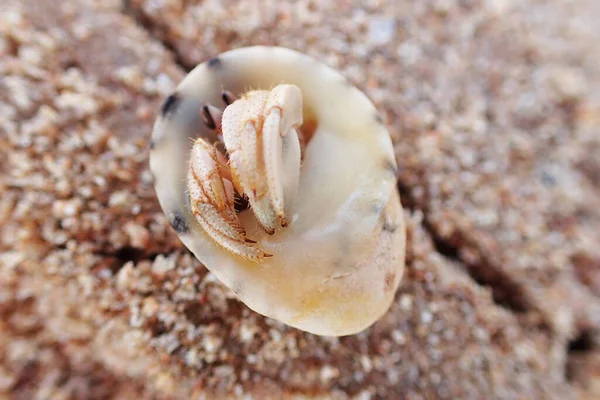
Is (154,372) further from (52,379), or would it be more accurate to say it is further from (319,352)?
(319,352)

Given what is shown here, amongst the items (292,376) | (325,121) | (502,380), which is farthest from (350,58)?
(502,380)

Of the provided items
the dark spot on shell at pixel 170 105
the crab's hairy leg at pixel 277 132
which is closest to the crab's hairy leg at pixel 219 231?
the crab's hairy leg at pixel 277 132

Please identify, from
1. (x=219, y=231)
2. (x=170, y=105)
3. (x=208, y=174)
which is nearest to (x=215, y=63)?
(x=170, y=105)

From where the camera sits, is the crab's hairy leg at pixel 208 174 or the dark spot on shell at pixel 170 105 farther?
the dark spot on shell at pixel 170 105

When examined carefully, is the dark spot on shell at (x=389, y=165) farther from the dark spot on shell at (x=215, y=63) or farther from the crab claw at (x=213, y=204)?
the dark spot on shell at (x=215, y=63)

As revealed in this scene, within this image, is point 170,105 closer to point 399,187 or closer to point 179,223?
point 179,223

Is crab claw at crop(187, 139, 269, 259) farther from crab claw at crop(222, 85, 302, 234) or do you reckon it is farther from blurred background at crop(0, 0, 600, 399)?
blurred background at crop(0, 0, 600, 399)

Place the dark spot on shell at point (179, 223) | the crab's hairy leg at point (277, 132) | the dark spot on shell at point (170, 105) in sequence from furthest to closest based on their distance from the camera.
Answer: the dark spot on shell at point (170, 105), the dark spot on shell at point (179, 223), the crab's hairy leg at point (277, 132)

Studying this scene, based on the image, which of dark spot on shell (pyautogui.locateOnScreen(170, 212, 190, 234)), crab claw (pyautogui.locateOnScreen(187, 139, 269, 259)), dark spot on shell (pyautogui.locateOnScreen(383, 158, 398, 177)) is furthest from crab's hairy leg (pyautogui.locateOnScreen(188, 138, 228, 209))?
dark spot on shell (pyautogui.locateOnScreen(383, 158, 398, 177))
